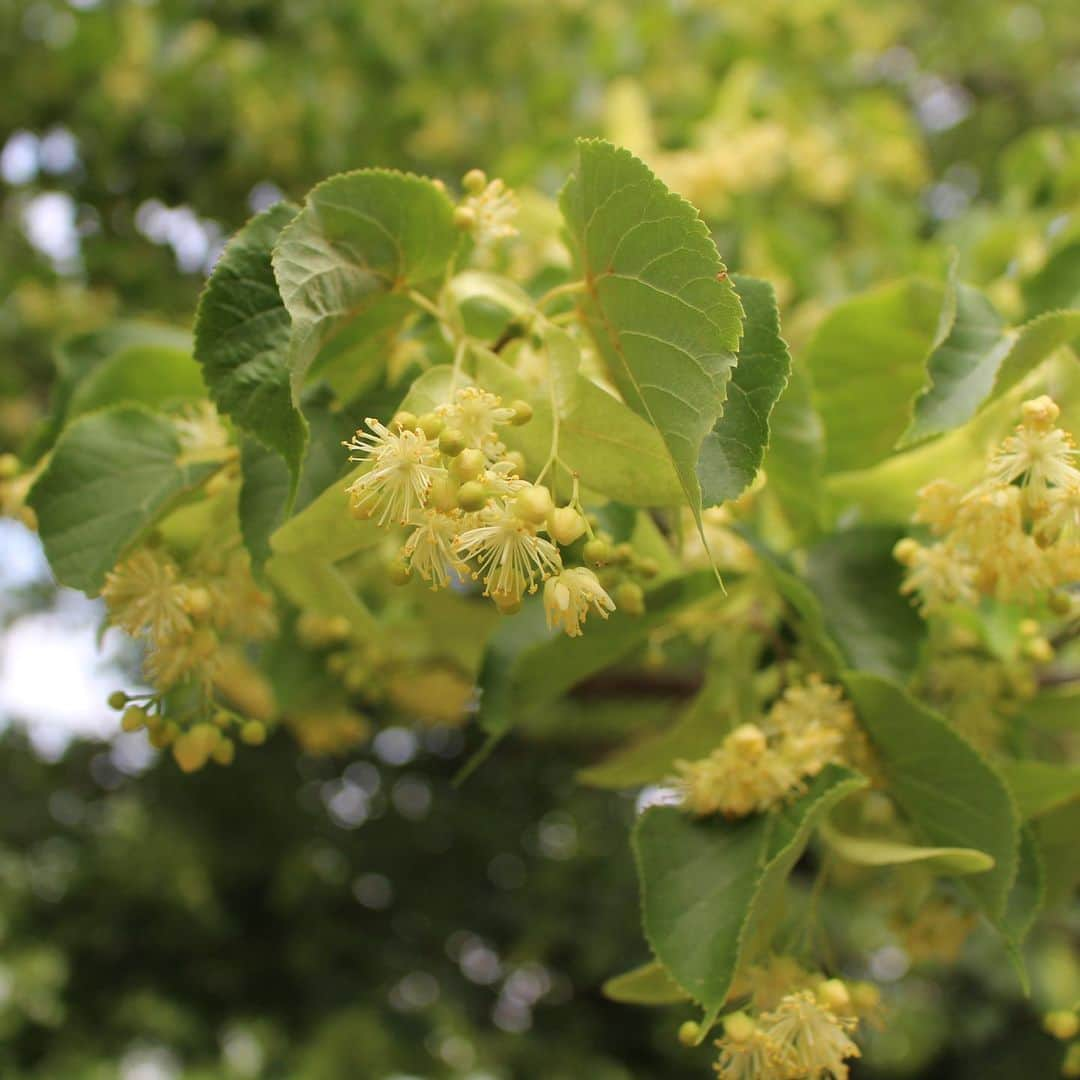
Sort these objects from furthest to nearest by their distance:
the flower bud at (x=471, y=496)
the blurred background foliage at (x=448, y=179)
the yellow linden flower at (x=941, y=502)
Answer: the blurred background foliage at (x=448, y=179) → the yellow linden flower at (x=941, y=502) → the flower bud at (x=471, y=496)

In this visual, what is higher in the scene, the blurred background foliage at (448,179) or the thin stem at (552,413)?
the thin stem at (552,413)

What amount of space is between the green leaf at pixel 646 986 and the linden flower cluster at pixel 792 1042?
0.07m

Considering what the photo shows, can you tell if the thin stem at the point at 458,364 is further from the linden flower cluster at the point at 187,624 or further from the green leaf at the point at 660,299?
the linden flower cluster at the point at 187,624

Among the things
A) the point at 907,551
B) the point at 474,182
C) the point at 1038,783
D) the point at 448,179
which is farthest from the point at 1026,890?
the point at 448,179

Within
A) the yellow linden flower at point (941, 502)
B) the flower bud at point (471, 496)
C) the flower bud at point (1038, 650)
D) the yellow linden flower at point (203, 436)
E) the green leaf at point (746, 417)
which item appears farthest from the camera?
the flower bud at point (1038, 650)

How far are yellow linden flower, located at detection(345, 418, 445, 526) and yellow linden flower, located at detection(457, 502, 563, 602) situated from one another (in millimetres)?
40

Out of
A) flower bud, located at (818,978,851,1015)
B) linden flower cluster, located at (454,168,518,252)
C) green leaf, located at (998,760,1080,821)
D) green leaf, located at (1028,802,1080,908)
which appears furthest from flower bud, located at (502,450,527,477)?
green leaf, located at (1028,802,1080,908)

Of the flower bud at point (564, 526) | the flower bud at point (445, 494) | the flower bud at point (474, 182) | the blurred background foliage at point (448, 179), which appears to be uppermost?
the flower bud at point (474, 182)

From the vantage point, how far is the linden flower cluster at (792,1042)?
29.7 inches

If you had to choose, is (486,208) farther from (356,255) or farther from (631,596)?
(631,596)

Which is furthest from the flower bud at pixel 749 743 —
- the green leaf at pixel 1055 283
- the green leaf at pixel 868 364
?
the green leaf at pixel 1055 283

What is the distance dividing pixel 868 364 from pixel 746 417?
0.39 meters

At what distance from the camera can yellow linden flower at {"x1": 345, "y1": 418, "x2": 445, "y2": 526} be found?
2.09ft

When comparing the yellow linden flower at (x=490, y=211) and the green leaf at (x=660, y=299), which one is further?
the yellow linden flower at (x=490, y=211)
